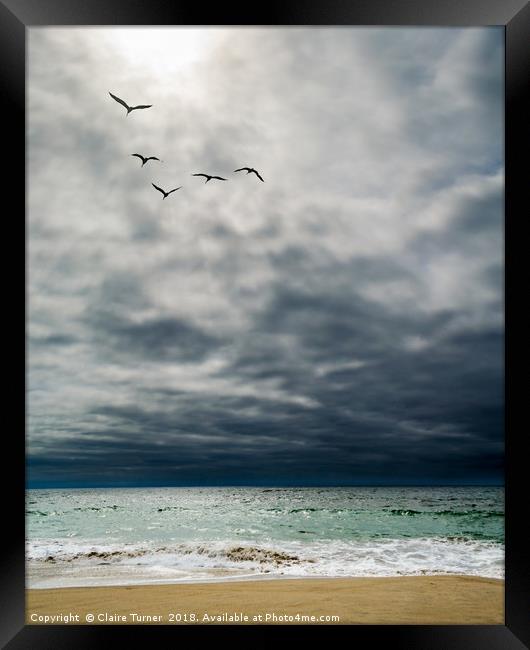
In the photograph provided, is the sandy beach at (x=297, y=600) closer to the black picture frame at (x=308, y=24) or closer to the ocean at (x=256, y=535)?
the ocean at (x=256, y=535)

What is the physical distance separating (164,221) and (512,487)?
143 inches

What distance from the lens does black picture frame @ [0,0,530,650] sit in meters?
2.38

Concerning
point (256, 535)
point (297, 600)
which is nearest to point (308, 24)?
point (297, 600)

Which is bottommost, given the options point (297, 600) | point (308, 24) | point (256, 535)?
point (256, 535)

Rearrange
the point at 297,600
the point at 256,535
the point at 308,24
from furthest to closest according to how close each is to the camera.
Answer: the point at 256,535, the point at 297,600, the point at 308,24

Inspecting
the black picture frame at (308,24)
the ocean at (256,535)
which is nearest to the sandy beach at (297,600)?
the ocean at (256,535)

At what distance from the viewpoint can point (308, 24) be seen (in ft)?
8.23

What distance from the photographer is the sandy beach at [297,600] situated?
372cm

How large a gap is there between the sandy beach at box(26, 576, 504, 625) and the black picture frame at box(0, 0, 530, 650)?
1.19 meters

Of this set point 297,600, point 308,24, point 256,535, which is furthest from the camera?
point 256,535

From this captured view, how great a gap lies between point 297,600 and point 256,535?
164 inches

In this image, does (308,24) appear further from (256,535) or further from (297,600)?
(256,535)

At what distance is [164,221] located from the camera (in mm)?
5082

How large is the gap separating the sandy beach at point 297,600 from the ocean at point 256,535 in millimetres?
403
